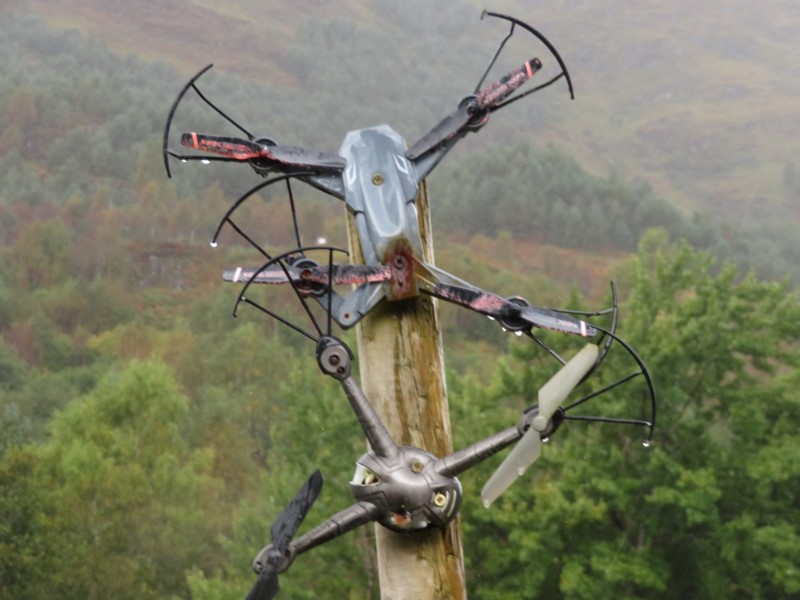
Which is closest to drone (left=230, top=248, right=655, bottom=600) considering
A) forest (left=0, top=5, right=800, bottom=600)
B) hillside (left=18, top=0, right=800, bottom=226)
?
forest (left=0, top=5, right=800, bottom=600)

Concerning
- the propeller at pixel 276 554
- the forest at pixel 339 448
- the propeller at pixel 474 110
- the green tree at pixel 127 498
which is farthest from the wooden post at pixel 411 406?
the green tree at pixel 127 498

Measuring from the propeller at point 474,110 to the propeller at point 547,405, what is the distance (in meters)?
1.18

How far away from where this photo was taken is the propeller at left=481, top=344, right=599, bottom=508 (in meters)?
5.80

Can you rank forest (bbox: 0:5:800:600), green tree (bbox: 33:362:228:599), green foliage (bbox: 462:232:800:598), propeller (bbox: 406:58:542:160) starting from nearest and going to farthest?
1. propeller (bbox: 406:58:542:160)
2. green foliage (bbox: 462:232:800:598)
3. forest (bbox: 0:5:800:600)
4. green tree (bbox: 33:362:228:599)

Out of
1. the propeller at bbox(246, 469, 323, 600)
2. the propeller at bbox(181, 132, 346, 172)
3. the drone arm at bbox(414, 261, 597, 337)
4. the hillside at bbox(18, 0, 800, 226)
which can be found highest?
the hillside at bbox(18, 0, 800, 226)

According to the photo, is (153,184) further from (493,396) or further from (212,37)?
(493,396)

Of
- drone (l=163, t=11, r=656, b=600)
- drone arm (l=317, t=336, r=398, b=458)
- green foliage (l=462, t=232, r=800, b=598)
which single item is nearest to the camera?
drone arm (l=317, t=336, r=398, b=458)

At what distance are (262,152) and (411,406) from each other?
135 centimetres

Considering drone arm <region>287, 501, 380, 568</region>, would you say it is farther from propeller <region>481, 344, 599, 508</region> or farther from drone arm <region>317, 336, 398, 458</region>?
propeller <region>481, 344, 599, 508</region>

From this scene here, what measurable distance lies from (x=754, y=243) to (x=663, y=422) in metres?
80.3

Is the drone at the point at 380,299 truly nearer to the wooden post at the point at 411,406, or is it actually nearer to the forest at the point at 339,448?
the wooden post at the point at 411,406

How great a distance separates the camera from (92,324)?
76.7m

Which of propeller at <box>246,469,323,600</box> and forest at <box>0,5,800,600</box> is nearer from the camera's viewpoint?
propeller at <box>246,469,323,600</box>

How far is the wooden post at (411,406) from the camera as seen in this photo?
562cm
